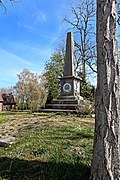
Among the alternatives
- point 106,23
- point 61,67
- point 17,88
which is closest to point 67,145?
point 106,23

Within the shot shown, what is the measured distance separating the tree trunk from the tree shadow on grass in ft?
1.52

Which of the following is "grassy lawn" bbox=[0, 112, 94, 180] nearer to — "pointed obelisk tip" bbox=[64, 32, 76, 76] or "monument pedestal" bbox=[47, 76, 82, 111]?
"monument pedestal" bbox=[47, 76, 82, 111]

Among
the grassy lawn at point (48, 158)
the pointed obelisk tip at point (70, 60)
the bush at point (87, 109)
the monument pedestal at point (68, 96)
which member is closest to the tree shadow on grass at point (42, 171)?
the grassy lawn at point (48, 158)

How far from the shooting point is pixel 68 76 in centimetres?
1504

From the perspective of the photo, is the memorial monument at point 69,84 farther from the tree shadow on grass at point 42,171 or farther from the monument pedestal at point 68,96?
the tree shadow on grass at point 42,171

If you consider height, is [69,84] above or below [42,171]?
above

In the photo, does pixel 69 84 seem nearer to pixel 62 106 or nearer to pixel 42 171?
pixel 62 106

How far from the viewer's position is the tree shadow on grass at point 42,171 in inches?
126

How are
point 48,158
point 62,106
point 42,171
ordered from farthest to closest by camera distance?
point 62,106, point 48,158, point 42,171

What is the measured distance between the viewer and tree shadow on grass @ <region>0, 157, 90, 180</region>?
126 inches

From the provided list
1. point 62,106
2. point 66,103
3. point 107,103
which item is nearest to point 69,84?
point 66,103

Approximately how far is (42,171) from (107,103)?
Result: 1570 millimetres

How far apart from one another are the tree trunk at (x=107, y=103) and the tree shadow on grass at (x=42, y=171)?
462 millimetres

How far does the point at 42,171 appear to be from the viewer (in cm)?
337
